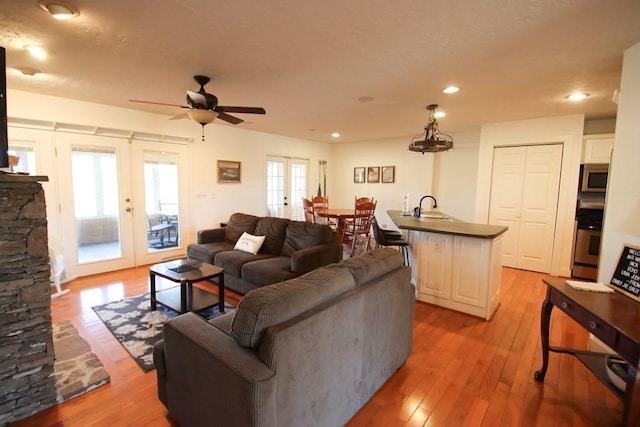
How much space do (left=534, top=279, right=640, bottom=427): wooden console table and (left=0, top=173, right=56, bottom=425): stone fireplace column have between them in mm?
3123

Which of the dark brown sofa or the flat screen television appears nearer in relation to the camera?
the flat screen television

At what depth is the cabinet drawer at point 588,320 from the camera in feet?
4.98

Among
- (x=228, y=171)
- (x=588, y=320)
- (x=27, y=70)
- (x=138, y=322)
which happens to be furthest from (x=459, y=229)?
(x=27, y=70)

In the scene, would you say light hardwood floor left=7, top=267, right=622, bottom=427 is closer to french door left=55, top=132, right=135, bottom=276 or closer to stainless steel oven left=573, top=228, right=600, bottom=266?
french door left=55, top=132, right=135, bottom=276

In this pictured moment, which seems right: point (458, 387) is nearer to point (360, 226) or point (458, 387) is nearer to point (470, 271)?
point (470, 271)

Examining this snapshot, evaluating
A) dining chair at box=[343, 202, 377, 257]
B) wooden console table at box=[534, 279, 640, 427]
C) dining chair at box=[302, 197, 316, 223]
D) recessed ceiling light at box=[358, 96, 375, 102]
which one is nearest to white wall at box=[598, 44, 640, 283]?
wooden console table at box=[534, 279, 640, 427]

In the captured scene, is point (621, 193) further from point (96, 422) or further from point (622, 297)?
point (96, 422)

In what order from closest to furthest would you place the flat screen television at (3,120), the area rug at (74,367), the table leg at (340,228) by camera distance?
the flat screen television at (3,120) → the area rug at (74,367) → the table leg at (340,228)

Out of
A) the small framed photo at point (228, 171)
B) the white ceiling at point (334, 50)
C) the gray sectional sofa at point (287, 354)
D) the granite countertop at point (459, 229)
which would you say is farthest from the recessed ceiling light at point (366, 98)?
the small framed photo at point (228, 171)

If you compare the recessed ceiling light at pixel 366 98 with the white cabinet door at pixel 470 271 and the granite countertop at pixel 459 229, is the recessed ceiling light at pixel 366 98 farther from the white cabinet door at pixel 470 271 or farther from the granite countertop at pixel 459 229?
the white cabinet door at pixel 470 271

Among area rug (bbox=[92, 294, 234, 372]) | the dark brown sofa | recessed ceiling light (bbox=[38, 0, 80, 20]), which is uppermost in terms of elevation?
recessed ceiling light (bbox=[38, 0, 80, 20])

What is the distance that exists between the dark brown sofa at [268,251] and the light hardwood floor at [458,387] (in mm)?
1283

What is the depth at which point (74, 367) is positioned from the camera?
7.20 feet

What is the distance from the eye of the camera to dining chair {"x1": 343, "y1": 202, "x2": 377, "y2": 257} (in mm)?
5470
